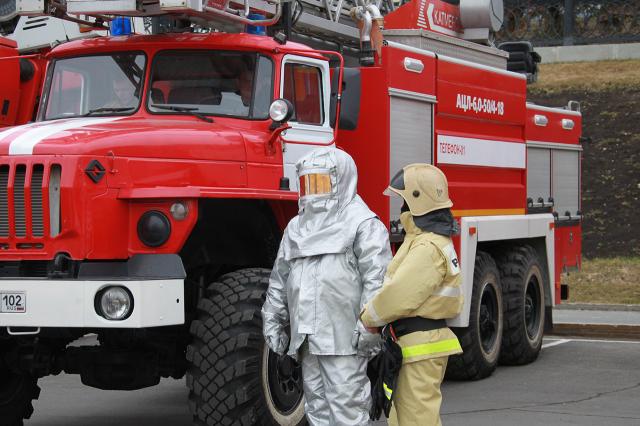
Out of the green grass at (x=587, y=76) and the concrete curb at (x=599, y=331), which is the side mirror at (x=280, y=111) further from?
the green grass at (x=587, y=76)

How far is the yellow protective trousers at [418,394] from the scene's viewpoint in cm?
641

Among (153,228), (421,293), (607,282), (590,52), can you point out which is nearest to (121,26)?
(153,228)

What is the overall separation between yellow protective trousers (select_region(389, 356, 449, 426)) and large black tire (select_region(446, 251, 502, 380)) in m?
4.96

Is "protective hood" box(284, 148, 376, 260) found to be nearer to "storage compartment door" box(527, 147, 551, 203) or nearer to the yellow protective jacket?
the yellow protective jacket

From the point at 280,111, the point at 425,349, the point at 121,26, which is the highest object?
the point at 121,26

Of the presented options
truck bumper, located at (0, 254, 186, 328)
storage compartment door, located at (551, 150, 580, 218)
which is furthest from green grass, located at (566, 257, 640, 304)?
truck bumper, located at (0, 254, 186, 328)

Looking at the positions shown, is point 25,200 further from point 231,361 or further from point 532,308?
point 532,308

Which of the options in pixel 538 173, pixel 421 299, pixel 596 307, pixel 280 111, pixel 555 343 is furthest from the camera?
pixel 596 307

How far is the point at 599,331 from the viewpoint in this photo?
15.2 metres

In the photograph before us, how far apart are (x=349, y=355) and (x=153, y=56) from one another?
11.4 feet

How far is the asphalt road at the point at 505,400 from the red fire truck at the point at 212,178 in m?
0.53

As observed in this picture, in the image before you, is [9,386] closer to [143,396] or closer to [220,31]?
[143,396]

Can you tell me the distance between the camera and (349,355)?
263 inches

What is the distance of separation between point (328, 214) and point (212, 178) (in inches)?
67.7
